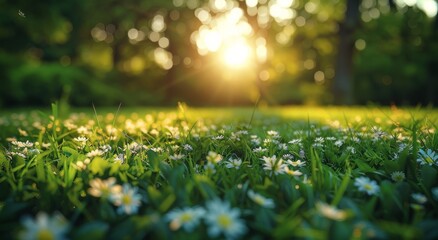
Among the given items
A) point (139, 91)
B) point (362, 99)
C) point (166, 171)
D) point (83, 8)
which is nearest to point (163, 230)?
point (166, 171)

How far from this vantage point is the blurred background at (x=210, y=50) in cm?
1392

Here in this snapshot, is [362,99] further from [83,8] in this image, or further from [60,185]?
[60,185]

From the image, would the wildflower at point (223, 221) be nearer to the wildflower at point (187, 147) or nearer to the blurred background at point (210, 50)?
the wildflower at point (187, 147)

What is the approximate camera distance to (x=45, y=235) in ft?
3.15

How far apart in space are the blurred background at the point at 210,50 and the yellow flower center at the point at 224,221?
1068 cm

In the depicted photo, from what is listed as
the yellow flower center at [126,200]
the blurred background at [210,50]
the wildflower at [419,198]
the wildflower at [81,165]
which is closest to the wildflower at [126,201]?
the yellow flower center at [126,200]

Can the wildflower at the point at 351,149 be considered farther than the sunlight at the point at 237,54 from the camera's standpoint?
No

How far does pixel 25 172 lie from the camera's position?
172cm

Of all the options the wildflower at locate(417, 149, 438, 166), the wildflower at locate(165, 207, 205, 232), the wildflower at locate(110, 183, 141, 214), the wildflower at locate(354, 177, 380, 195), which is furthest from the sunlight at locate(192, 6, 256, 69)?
the wildflower at locate(165, 207, 205, 232)

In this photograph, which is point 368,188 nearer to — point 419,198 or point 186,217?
point 419,198

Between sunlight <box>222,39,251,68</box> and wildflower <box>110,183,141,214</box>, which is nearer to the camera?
wildflower <box>110,183,141,214</box>

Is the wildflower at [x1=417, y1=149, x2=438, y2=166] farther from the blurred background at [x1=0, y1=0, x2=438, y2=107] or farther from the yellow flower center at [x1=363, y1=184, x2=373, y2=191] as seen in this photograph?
the blurred background at [x1=0, y1=0, x2=438, y2=107]

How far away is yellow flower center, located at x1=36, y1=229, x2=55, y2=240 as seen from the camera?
0.95 m

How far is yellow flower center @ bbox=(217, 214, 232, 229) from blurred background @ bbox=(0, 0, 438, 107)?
10682 millimetres
